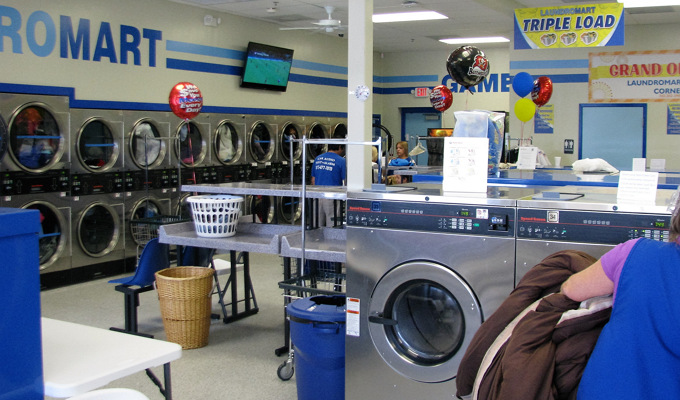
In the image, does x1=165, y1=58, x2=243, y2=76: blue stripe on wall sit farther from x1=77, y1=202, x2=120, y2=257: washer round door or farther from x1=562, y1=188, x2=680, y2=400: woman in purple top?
x1=562, y1=188, x2=680, y2=400: woman in purple top

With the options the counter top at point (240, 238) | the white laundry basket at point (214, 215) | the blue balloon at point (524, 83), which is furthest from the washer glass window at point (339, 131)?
the white laundry basket at point (214, 215)

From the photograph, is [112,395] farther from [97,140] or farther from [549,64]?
[549,64]

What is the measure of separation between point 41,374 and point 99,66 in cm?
582

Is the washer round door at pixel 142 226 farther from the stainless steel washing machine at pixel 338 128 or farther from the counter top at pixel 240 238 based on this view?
the stainless steel washing machine at pixel 338 128

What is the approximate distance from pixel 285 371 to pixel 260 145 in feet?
18.3

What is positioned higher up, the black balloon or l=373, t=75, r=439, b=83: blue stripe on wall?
l=373, t=75, r=439, b=83: blue stripe on wall

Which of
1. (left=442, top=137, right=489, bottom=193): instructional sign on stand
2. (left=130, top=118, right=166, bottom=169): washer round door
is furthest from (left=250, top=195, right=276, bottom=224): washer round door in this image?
(left=442, top=137, right=489, bottom=193): instructional sign on stand

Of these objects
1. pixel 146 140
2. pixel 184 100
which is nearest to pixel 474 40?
pixel 184 100

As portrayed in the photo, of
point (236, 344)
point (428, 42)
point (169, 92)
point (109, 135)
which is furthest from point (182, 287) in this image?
point (428, 42)

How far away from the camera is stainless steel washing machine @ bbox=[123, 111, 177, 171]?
23.2 feet

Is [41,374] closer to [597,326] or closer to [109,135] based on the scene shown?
[597,326]

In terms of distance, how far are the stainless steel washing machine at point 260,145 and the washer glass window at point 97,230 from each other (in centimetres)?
243

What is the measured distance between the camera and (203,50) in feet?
27.1

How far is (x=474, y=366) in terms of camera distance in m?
2.03
